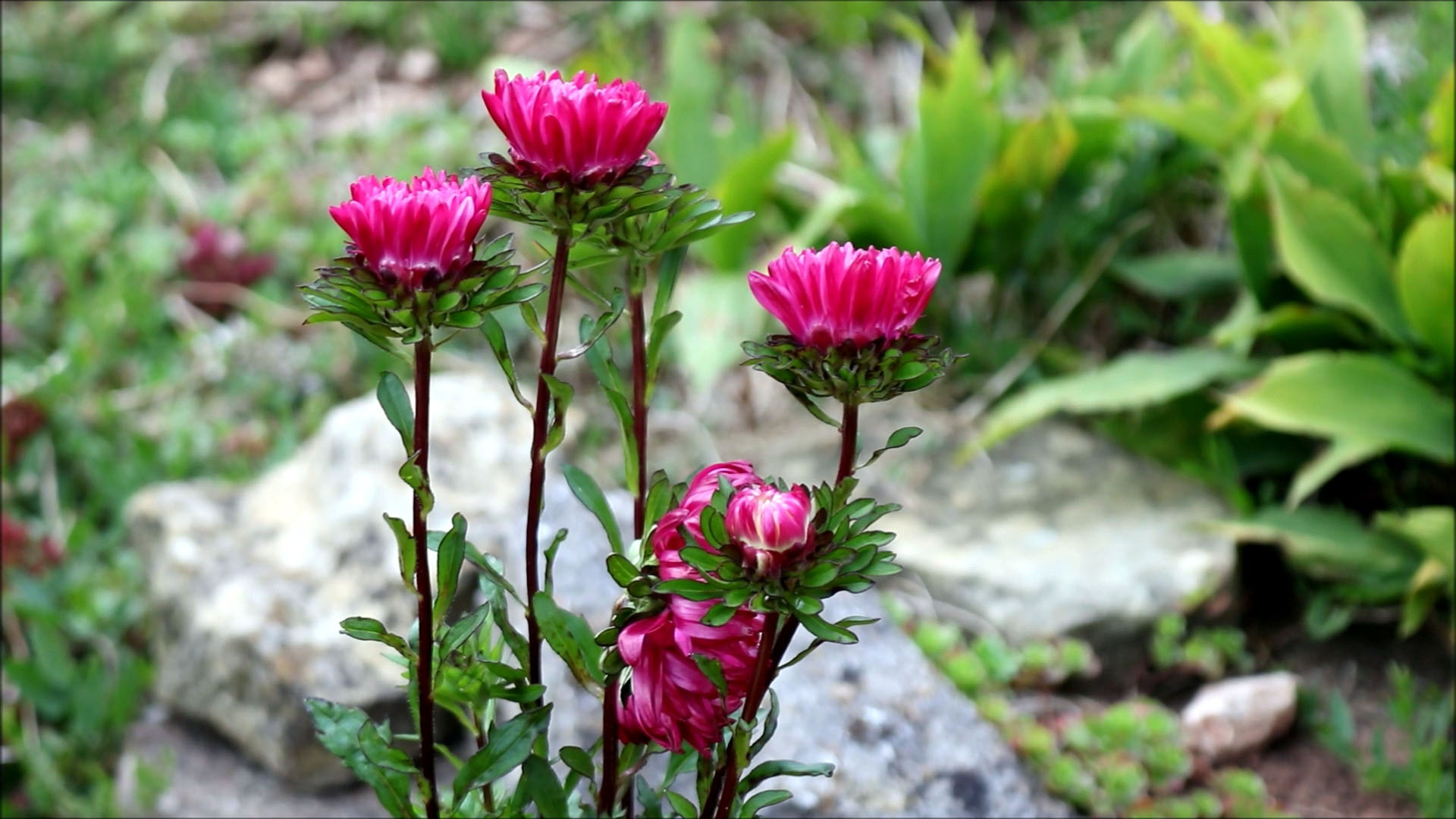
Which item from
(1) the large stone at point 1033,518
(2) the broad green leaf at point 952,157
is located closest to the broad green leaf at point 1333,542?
(1) the large stone at point 1033,518

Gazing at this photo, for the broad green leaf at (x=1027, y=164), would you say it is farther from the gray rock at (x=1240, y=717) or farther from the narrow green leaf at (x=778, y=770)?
the narrow green leaf at (x=778, y=770)

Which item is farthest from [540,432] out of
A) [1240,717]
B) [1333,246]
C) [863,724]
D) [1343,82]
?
[1343,82]

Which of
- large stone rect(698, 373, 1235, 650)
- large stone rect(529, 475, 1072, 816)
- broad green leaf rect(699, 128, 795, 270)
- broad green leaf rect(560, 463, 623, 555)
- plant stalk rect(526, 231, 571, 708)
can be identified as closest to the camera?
plant stalk rect(526, 231, 571, 708)

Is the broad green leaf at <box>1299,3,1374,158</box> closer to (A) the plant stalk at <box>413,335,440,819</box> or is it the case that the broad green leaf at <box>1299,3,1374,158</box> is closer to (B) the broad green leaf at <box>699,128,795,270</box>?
(B) the broad green leaf at <box>699,128,795,270</box>

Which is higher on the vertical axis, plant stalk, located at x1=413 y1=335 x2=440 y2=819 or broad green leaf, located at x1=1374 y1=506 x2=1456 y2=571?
plant stalk, located at x1=413 y1=335 x2=440 y2=819

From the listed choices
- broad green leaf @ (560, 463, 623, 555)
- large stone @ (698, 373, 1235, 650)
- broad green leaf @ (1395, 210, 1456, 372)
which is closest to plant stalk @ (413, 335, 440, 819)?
broad green leaf @ (560, 463, 623, 555)

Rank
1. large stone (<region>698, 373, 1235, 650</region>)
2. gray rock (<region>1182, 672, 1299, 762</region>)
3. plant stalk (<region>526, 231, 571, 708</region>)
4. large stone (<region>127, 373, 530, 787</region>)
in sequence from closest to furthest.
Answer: plant stalk (<region>526, 231, 571, 708</region>) < large stone (<region>127, 373, 530, 787</region>) < gray rock (<region>1182, 672, 1299, 762</region>) < large stone (<region>698, 373, 1235, 650</region>)

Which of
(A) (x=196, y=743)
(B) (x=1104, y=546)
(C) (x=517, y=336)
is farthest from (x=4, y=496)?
(B) (x=1104, y=546)
